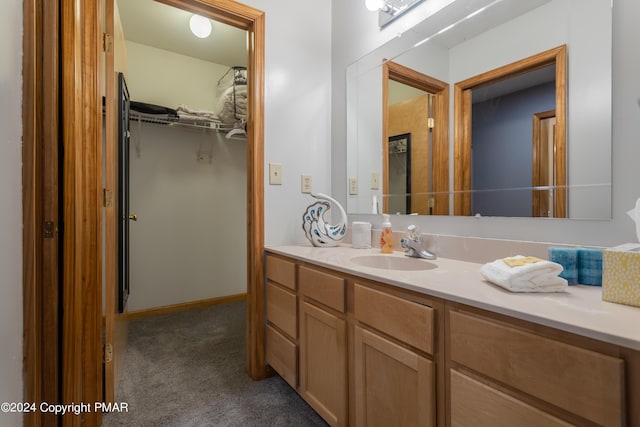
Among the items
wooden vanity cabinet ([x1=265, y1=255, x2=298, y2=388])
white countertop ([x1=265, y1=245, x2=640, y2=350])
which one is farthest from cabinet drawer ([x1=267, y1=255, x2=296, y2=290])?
white countertop ([x1=265, y1=245, x2=640, y2=350])

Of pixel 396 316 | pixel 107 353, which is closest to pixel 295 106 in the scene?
pixel 396 316

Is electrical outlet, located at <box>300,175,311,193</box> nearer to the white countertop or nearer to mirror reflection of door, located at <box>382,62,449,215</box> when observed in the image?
mirror reflection of door, located at <box>382,62,449,215</box>

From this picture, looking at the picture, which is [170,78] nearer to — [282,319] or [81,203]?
[81,203]

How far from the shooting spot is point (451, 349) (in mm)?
763

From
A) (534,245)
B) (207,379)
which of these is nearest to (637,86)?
(534,245)

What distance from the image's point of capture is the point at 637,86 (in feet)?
2.84

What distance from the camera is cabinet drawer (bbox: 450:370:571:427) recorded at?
0.60 meters

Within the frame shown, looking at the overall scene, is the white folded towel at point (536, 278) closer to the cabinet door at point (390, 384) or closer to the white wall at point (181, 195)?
the cabinet door at point (390, 384)

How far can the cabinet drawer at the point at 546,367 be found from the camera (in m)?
0.52

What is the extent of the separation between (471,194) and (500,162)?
0.56 ft

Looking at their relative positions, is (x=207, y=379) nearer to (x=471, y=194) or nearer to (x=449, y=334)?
(x=449, y=334)

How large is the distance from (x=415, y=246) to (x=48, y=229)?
1.48 meters

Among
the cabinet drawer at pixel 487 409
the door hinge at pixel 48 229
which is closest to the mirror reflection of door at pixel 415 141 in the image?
the cabinet drawer at pixel 487 409

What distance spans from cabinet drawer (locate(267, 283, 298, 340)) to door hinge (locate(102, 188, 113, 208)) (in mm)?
895
